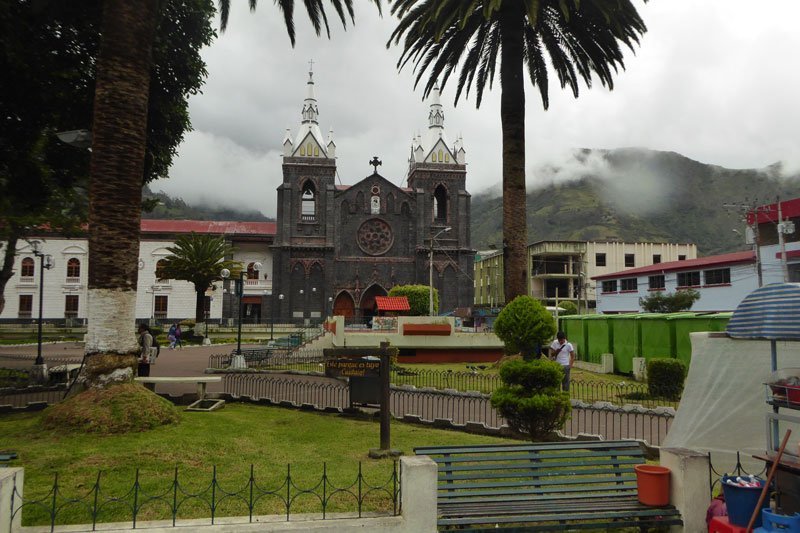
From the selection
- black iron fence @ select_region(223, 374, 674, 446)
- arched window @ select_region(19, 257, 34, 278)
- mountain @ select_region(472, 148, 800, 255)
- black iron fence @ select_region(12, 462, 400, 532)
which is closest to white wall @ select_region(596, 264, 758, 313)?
black iron fence @ select_region(223, 374, 674, 446)

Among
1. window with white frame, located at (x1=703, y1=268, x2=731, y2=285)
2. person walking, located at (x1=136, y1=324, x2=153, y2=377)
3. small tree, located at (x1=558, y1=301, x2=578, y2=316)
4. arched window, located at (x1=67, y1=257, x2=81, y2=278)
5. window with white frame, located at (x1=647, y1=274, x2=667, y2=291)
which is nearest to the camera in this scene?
person walking, located at (x1=136, y1=324, x2=153, y2=377)

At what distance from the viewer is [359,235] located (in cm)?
5800

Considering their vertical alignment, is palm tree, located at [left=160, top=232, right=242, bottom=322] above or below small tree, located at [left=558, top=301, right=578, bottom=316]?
above

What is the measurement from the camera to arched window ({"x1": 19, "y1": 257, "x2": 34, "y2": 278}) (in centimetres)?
5650

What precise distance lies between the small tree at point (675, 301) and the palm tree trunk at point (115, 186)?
41.4m

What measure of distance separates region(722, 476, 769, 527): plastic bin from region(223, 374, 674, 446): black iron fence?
5907 millimetres

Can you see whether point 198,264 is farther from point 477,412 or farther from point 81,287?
point 477,412

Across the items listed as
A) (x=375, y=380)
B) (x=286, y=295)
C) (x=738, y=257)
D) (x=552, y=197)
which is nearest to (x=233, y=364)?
(x=375, y=380)

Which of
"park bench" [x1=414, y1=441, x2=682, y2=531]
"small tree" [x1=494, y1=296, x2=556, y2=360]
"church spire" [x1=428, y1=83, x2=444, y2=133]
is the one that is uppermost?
"church spire" [x1=428, y1=83, x2=444, y2=133]

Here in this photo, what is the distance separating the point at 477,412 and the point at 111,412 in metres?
8.96

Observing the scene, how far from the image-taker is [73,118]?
1702 centimetres

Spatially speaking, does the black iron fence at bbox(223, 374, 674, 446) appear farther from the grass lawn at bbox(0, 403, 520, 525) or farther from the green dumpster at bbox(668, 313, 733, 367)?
the green dumpster at bbox(668, 313, 733, 367)

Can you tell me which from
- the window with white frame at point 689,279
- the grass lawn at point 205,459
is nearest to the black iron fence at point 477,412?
the grass lawn at point 205,459

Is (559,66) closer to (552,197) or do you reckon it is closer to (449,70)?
(449,70)
